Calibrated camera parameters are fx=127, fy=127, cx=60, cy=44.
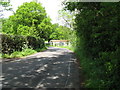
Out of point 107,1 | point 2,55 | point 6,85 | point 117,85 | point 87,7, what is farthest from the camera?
point 2,55

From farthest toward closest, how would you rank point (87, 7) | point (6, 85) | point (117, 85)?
point (87, 7)
point (6, 85)
point (117, 85)

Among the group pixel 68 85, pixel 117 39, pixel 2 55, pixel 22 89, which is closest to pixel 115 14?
pixel 117 39

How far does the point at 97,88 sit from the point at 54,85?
77.7 inches

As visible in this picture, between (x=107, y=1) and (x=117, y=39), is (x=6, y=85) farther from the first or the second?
(x=107, y=1)

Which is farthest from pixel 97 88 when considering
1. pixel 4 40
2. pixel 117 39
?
pixel 4 40

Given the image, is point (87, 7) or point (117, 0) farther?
point (87, 7)

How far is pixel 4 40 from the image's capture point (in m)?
15.6

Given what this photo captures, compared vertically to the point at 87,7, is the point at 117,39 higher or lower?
lower

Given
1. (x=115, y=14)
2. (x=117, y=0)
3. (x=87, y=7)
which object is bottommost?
(x=115, y=14)

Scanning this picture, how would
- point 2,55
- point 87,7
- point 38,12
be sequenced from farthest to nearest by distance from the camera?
point 38,12 < point 2,55 < point 87,7

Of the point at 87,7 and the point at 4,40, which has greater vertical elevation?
the point at 87,7

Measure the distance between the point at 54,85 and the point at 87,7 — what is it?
167 inches

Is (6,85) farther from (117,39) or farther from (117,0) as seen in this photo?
(117,0)

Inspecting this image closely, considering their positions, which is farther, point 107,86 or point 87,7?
point 87,7
